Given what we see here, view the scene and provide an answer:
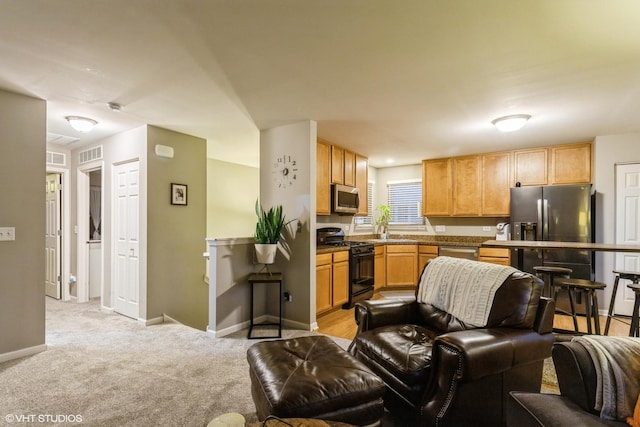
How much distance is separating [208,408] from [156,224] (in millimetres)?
2549

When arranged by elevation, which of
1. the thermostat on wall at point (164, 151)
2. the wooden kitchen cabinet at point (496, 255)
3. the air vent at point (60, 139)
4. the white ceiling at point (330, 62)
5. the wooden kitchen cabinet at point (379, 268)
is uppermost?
the white ceiling at point (330, 62)

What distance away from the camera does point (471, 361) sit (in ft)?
5.20

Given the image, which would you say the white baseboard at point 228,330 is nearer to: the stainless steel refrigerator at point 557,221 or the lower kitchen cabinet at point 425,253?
the lower kitchen cabinet at point 425,253

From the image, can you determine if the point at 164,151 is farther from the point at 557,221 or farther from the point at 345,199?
the point at 557,221

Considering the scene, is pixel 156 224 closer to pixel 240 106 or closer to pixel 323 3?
pixel 240 106

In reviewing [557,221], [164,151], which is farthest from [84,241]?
[557,221]

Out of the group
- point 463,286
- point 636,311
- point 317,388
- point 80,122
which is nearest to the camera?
point 317,388

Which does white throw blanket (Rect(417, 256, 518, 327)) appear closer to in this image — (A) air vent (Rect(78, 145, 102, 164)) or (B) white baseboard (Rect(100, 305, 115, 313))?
(B) white baseboard (Rect(100, 305, 115, 313))

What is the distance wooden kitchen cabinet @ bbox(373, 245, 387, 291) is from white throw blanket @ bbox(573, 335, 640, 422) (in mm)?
3957

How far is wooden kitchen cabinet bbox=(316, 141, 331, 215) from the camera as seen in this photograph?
14.1ft

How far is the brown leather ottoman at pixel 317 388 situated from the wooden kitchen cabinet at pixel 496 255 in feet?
12.6

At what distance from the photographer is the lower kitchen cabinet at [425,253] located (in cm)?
538

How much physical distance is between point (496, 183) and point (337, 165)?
8.63ft

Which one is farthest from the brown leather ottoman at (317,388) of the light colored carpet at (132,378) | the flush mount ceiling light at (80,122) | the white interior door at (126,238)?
the flush mount ceiling light at (80,122)
